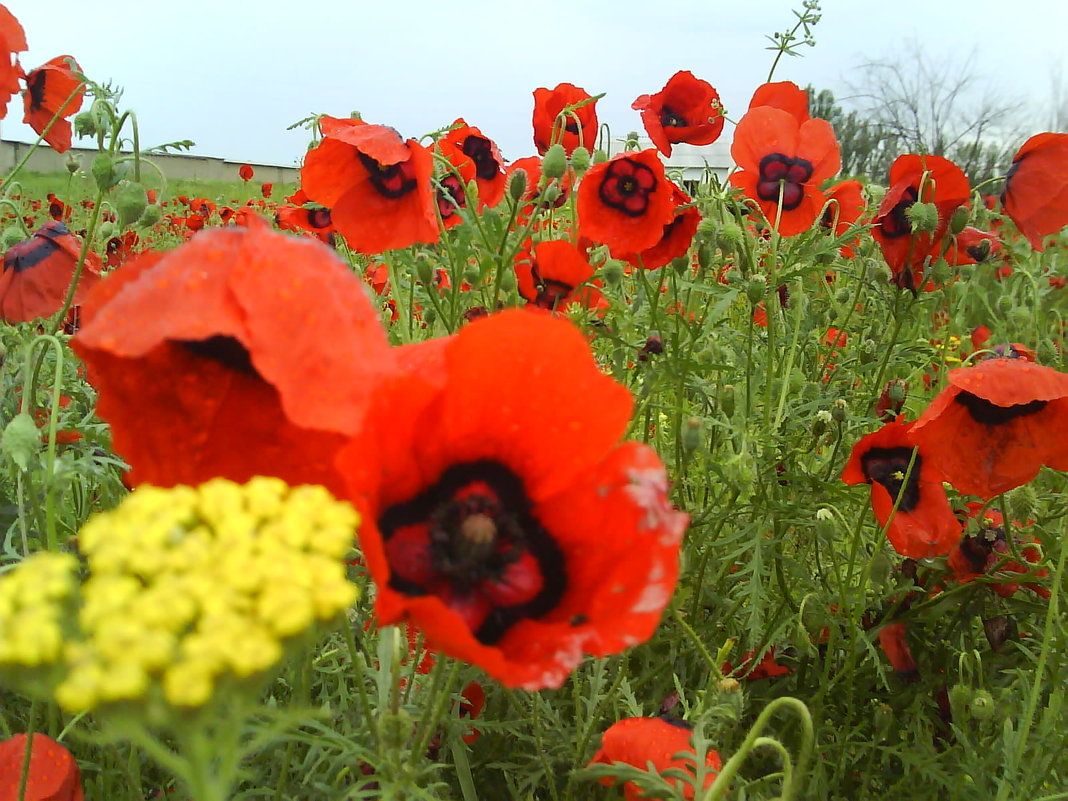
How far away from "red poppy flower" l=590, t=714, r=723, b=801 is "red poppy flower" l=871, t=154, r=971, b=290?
1.25 meters

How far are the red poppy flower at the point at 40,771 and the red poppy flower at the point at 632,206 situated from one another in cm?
145

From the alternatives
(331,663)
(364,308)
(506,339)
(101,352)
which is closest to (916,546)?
(331,663)

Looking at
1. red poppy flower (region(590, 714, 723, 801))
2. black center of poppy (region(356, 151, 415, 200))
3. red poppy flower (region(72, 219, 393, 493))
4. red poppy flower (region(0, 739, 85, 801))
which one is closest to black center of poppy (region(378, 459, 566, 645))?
red poppy flower (region(72, 219, 393, 493))

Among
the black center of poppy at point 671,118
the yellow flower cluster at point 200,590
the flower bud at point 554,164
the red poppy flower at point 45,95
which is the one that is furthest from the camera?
the black center of poppy at point 671,118

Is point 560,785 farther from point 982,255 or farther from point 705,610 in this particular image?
point 982,255

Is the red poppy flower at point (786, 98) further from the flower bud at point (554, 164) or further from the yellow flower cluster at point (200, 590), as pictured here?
the yellow flower cluster at point (200, 590)

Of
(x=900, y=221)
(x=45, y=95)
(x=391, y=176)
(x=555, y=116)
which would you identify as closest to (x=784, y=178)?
(x=900, y=221)

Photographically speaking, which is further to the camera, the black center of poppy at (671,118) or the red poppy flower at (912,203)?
the black center of poppy at (671,118)

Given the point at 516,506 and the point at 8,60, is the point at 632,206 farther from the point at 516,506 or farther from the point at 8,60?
the point at 8,60

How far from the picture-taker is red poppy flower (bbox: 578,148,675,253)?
2.01 meters

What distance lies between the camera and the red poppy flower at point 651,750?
116 cm

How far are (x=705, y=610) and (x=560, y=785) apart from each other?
0.65 meters

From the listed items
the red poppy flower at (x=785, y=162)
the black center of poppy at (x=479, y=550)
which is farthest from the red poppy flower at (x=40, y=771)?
the red poppy flower at (x=785, y=162)

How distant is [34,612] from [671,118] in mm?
2418
